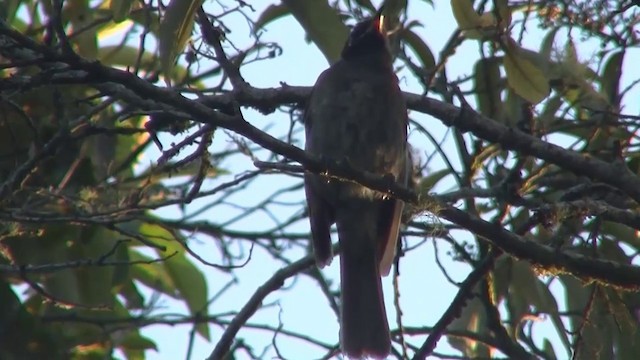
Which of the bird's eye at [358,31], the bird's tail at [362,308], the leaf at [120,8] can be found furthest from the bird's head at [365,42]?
the leaf at [120,8]

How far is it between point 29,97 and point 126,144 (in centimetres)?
99

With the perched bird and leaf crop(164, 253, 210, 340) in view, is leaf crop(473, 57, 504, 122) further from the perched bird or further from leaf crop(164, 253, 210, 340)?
leaf crop(164, 253, 210, 340)

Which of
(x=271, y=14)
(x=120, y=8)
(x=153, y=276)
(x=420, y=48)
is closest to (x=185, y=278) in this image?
(x=153, y=276)

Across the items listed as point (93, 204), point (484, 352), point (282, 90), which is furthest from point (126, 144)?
point (484, 352)

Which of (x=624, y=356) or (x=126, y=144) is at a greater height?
(x=126, y=144)

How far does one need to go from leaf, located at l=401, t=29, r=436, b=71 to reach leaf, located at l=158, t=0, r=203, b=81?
4.55ft

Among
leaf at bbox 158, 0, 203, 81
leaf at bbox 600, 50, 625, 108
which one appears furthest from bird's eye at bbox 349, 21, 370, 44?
leaf at bbox 158, 0, 203, 81

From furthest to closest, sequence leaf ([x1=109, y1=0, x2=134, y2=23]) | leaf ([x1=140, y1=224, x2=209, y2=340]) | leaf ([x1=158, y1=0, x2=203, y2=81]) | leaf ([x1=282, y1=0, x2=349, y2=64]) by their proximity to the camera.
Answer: leaf ([x1=140, y1=224, x2=209, y2=340]) < leaf ([x1=109, y1=0, x2=134, y2=23]) < leaf ([x1=282, y1=0, x2=349, y2=64]) < leaf ([x1=158, y1=0, x2=203, y2=81])

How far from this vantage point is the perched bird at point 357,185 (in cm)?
538

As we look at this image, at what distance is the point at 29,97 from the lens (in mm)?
5598

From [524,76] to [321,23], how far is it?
2.56 feet

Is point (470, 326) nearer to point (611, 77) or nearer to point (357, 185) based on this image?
point (357, 185)

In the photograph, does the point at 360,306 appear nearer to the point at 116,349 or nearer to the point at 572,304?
the point at 572,304

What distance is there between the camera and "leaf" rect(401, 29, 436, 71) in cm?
474
